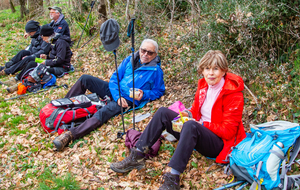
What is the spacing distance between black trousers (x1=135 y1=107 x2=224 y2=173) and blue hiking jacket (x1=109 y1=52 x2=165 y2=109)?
1.58 m

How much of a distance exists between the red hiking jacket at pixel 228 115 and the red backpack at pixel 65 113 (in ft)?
8.68

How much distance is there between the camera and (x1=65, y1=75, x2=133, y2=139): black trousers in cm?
409

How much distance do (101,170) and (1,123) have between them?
296 centimetres

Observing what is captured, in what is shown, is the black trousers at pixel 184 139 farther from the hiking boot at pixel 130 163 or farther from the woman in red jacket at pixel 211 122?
the hiking boot at pixel 130 163

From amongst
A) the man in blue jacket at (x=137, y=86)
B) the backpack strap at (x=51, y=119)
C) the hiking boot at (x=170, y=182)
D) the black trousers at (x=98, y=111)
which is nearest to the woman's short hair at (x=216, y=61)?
the hiking boot at (x=170, y=182)

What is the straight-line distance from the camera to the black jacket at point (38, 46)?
680 cm

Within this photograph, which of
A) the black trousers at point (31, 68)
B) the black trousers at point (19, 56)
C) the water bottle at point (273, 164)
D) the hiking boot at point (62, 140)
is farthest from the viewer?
the black trousers at point (19, 56)

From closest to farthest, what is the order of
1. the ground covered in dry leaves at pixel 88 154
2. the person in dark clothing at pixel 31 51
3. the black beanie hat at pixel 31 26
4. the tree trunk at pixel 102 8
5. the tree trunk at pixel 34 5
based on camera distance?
the ground covered in dry leaves at pixel 88 154 < the black beanie hat at pixel 31 26 < the person in dark clothing at pixel 31 51 < the tree trunk at pixel 102 8 < the tree trunk at pixel 34 5

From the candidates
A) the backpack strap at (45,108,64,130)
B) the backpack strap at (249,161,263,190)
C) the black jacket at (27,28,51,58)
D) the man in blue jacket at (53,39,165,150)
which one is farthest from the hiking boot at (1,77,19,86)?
the backpack strap at (249,161,263,190)

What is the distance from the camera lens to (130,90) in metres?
4.32

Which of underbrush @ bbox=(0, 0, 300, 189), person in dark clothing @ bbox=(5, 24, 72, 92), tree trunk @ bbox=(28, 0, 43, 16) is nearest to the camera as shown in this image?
underbrush @ bbox=(0, 0, 300, 189)

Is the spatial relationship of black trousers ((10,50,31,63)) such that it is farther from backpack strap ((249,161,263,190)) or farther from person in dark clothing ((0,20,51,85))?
backpack strap ((249,161,263,190))

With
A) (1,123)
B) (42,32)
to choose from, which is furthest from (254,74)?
(42,32)

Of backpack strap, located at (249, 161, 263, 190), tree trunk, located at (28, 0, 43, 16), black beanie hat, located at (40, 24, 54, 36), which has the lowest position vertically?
backpack strap, located at (249, 161, 263, 190)
